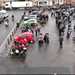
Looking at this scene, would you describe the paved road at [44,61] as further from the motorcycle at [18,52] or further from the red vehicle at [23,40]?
the red vehicle at [23,40]

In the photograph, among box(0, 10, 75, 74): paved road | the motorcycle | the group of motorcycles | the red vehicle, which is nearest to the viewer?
box(0, 10, 75, 74): paved road

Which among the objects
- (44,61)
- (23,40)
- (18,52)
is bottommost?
(44,61)

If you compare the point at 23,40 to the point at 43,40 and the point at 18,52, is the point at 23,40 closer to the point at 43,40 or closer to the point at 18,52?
the point at 43,40

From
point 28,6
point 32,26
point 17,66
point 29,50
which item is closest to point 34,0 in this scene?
point 28,6

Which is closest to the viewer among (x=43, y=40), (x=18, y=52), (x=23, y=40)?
(x=18, y=52)

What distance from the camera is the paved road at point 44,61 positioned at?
2900cm

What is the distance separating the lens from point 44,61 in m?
32.1

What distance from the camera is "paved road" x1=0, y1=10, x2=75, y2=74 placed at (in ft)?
95.1

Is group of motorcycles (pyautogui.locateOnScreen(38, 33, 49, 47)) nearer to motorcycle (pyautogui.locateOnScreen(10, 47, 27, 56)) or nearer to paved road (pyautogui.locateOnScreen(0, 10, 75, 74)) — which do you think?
paved road (pyautogui.locateOnScreen(0, 10, 75, 74))

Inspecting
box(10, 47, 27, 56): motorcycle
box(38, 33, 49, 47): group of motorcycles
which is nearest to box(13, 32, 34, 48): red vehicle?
box(10, 47, 27, 56): motorcycle

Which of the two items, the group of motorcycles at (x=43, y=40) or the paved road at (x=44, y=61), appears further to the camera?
the group of motorcycles at (x=43, y=40)

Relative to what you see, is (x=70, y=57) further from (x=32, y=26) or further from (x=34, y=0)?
(x=34, y=0)

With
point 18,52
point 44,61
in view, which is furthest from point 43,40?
point 44,61

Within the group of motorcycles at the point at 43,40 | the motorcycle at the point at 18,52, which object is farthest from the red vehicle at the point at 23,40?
the group of motorcycles at the point at 43,40
